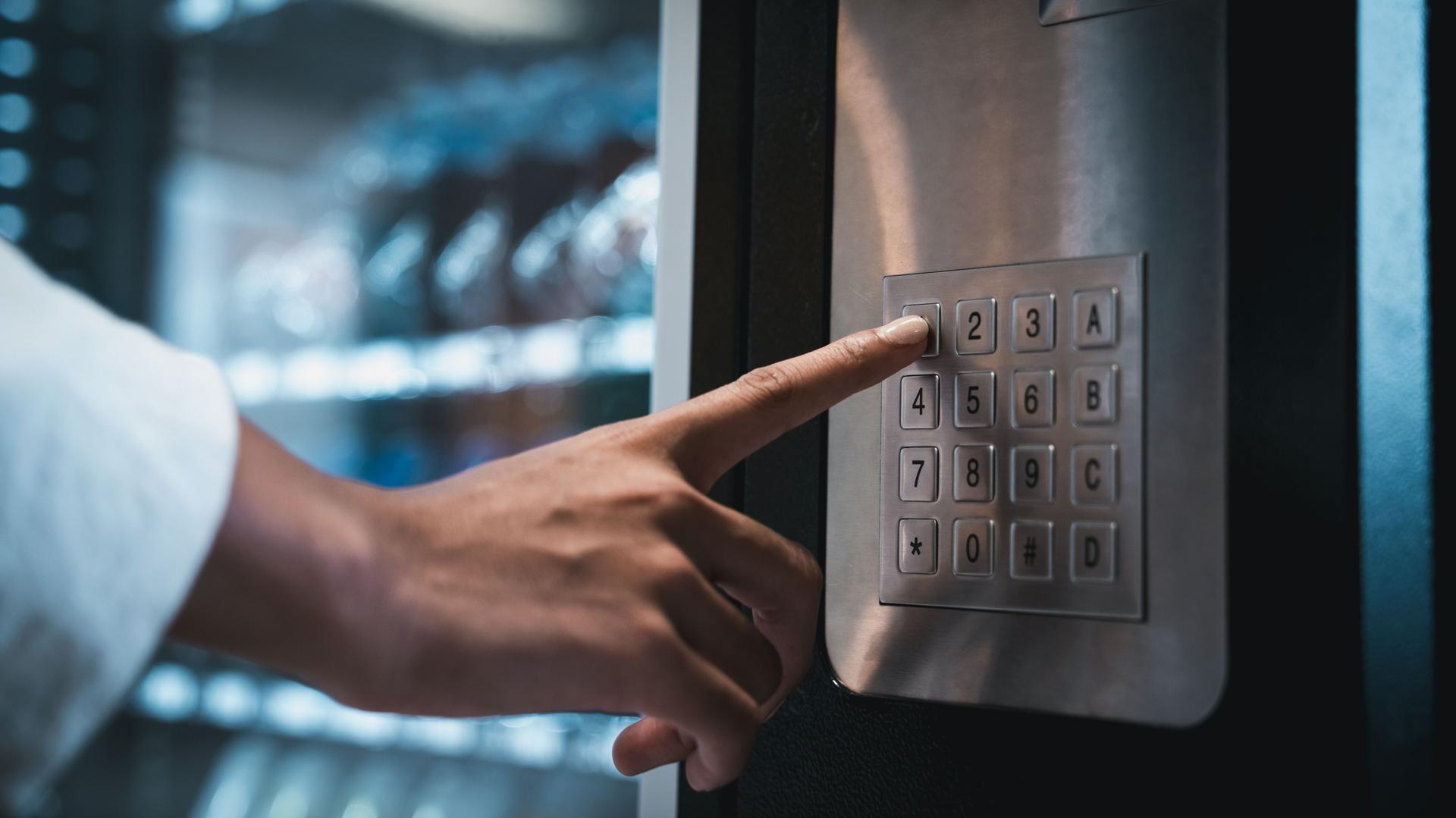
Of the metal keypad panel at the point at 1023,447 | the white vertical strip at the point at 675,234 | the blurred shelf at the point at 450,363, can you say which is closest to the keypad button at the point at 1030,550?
the metal keypad panel at the point at 1023,447

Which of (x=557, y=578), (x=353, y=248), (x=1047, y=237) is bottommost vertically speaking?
(x=557, y=578)

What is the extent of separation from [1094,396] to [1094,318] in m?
0.03

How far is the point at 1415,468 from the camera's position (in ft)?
1.23

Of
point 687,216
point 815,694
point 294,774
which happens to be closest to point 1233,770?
point 815,694

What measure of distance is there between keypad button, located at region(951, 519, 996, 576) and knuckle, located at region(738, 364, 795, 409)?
8 cm

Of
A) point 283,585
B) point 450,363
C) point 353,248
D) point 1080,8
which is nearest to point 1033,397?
point 1080,8

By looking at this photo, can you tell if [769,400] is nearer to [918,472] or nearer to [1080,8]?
[918,472]

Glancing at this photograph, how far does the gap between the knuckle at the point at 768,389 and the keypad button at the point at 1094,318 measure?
10 cm

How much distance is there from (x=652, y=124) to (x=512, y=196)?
22cm

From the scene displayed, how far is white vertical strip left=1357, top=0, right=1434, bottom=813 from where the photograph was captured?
0.35 metres

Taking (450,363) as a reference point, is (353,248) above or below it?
above

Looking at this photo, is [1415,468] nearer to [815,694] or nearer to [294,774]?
[815,694]

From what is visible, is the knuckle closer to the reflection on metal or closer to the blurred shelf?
the reflection on metal

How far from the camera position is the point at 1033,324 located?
0.40 metres
